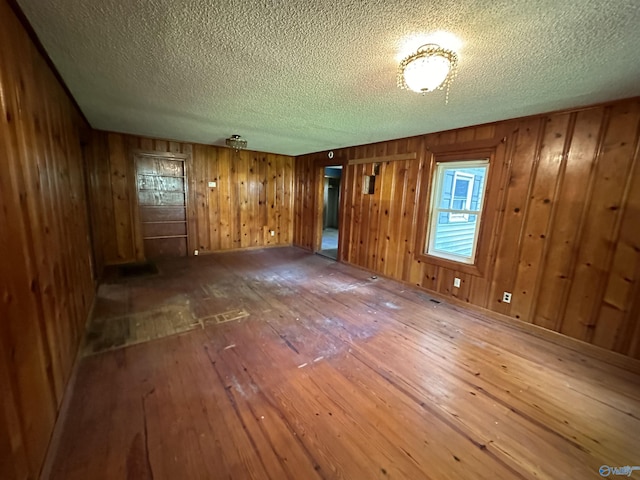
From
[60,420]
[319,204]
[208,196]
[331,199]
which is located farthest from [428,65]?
[331,199]

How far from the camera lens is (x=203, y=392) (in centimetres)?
171

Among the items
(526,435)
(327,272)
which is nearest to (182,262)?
(327,272)

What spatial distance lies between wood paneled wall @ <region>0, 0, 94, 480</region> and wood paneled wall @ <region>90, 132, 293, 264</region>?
2614mm

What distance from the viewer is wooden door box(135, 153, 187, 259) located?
4637mm

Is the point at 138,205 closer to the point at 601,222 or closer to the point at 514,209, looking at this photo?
the point at 514,209

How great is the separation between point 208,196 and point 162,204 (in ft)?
2.82

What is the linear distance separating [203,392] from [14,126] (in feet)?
5.95

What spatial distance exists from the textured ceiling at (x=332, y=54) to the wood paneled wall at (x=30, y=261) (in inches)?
13.3

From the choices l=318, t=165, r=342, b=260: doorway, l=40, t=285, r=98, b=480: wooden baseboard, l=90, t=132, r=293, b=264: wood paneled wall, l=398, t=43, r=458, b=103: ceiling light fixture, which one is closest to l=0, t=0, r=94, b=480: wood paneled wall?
l=40, t=285, r=98, b=480: wooden baseboard

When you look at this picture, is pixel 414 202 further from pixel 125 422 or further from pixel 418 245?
pixel 125 422

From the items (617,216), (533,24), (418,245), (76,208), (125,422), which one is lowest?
(125,422)

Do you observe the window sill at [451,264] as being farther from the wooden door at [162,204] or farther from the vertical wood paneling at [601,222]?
the wooden door at [162,204]

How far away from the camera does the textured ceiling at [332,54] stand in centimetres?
125

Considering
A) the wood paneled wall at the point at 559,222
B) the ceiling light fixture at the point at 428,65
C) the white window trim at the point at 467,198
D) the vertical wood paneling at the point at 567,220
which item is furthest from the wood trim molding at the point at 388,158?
the ceiling light fixture at the point at 428,65
